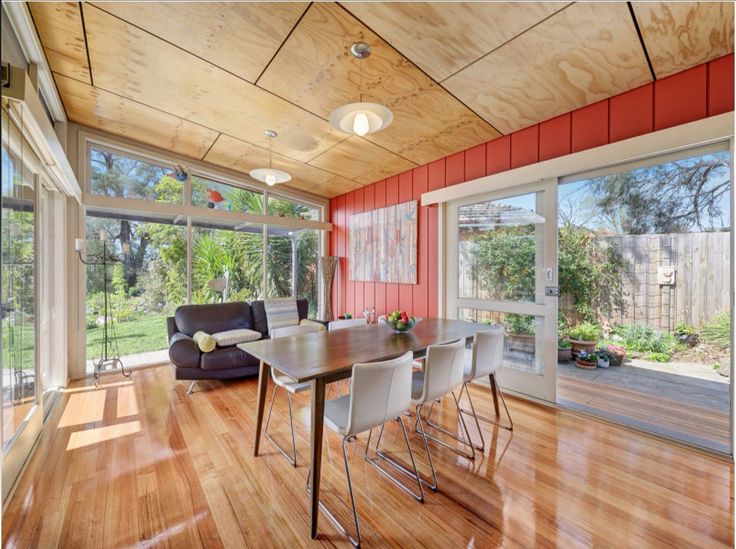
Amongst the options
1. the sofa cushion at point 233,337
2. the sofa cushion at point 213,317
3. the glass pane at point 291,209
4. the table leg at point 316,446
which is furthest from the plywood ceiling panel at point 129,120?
the table leg at point 316,446

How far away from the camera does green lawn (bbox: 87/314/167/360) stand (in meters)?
3.92

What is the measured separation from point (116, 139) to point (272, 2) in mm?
3133

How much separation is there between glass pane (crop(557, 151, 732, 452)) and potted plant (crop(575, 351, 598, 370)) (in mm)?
89

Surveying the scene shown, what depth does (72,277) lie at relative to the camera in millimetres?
3699

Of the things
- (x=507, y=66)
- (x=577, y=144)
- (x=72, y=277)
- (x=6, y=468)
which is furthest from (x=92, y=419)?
(x=577, y=144)

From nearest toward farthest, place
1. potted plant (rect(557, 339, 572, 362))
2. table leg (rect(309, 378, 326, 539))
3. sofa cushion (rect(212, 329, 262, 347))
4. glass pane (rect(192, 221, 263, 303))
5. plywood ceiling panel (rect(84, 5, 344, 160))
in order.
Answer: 1. table leg (rect(309, 378, 326, 539))
2. plywood ceiling panel (rect(84, 5, 344, 160))
3. sofa cushion (rect(212, 329, 262, 347))
4. potted plant (rect(557, 339, 572, 362))
5. glass pane (rect(192, 221, 263, 303))

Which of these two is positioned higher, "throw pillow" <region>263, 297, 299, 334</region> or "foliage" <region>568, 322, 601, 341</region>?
"throw pillow" <region>263, 297, 299, 334</region>

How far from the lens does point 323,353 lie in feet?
6.59

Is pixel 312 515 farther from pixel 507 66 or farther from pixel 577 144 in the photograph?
pixel 577 144

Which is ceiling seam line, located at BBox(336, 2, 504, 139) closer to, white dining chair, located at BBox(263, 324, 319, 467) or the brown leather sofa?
white dining chair, located at BBox(263, 324, 319, 467)

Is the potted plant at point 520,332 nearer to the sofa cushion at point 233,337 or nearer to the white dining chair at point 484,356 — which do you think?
the white dining chair at point 484,356

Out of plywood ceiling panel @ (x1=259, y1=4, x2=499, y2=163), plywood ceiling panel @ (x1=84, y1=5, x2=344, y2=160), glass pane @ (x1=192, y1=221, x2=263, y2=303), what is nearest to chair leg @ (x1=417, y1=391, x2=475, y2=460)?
plywood ceiling panel @ (x1=259, y1=4, x2=499, y2=163)

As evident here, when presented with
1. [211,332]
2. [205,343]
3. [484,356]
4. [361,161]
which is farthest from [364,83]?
[211,332]

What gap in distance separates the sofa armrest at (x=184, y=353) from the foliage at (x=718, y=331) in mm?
5094
